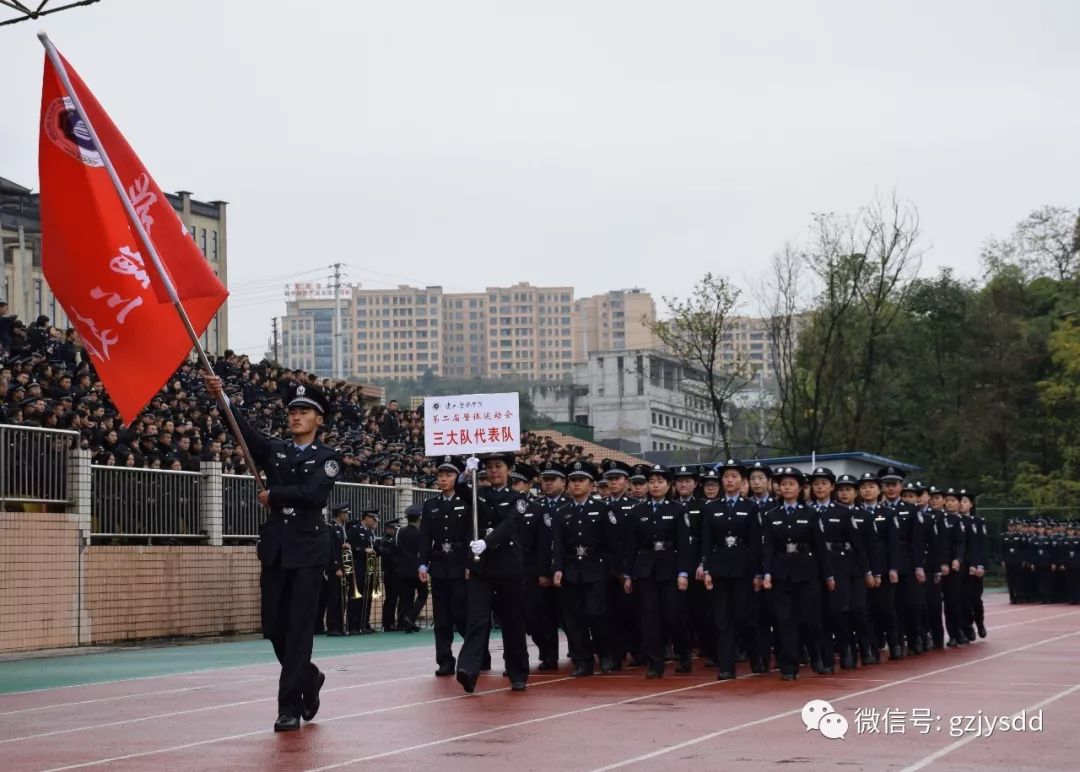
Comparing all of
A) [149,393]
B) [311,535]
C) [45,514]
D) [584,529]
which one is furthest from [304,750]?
[45,514]

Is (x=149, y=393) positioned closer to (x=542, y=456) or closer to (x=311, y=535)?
(x=311, y=535)

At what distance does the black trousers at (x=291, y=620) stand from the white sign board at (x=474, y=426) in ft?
26.3

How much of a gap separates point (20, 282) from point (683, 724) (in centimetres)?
2918

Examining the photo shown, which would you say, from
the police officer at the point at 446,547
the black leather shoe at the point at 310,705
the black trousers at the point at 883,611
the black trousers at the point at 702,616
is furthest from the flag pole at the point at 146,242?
the black trousers at the point at 883,611

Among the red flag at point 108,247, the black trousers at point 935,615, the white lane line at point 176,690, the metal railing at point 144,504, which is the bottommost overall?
the white lane line at point 176,690

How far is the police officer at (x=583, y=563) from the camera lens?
17.1m

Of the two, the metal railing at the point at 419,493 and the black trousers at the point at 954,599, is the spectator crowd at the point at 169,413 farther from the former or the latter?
the black trousers at the point at 954,599

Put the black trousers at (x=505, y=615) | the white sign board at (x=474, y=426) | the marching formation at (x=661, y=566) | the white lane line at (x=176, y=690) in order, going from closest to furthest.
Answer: the white lane line at (x=176, y=690)
the black trousers at (x=505, y=615)
the marching formation at (x=661, y=566)
the white sign board at (x=474, y=426)

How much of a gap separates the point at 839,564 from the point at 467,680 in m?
4.93

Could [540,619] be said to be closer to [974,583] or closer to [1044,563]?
[974,583]

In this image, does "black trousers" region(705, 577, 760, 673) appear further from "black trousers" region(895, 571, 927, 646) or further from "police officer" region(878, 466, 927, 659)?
"black trousers" region(895, 571, 927, 646)

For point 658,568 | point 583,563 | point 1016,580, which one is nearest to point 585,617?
point 583,563

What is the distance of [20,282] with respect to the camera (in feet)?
125

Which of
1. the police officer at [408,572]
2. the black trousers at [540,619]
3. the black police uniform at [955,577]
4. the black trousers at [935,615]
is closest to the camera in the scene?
the black trousers at [540,619]
